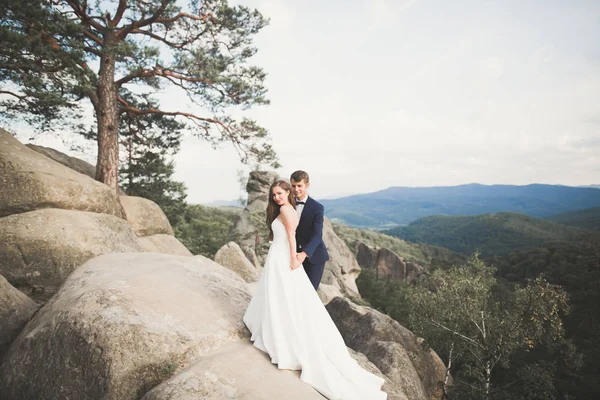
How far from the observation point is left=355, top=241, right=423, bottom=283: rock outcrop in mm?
72562

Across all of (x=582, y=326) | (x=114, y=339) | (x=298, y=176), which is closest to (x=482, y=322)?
(x=298, y=176)

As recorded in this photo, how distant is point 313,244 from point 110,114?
13.2m

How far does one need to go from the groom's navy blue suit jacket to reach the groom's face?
23cm

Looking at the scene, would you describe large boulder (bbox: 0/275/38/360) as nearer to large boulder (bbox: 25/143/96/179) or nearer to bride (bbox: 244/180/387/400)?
bride (bbox: 244/180/387/400)

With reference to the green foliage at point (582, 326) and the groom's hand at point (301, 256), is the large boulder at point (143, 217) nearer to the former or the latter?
the groom's hand at point (301, 256)

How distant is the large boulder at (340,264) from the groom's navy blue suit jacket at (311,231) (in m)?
26.0

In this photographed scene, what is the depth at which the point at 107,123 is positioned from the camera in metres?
13.7

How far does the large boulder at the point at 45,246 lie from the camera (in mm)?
8539

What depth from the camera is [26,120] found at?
13.4 meters

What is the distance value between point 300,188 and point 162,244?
11.8 m

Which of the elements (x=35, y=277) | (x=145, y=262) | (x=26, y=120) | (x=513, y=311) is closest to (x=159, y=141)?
(x=26, y=120)

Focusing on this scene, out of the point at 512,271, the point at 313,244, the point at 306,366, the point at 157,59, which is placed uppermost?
the point at 157,59

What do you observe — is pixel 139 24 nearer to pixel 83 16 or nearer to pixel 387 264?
pixel 83 16

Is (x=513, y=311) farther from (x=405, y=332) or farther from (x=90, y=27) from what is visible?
(x=90, y=27)
